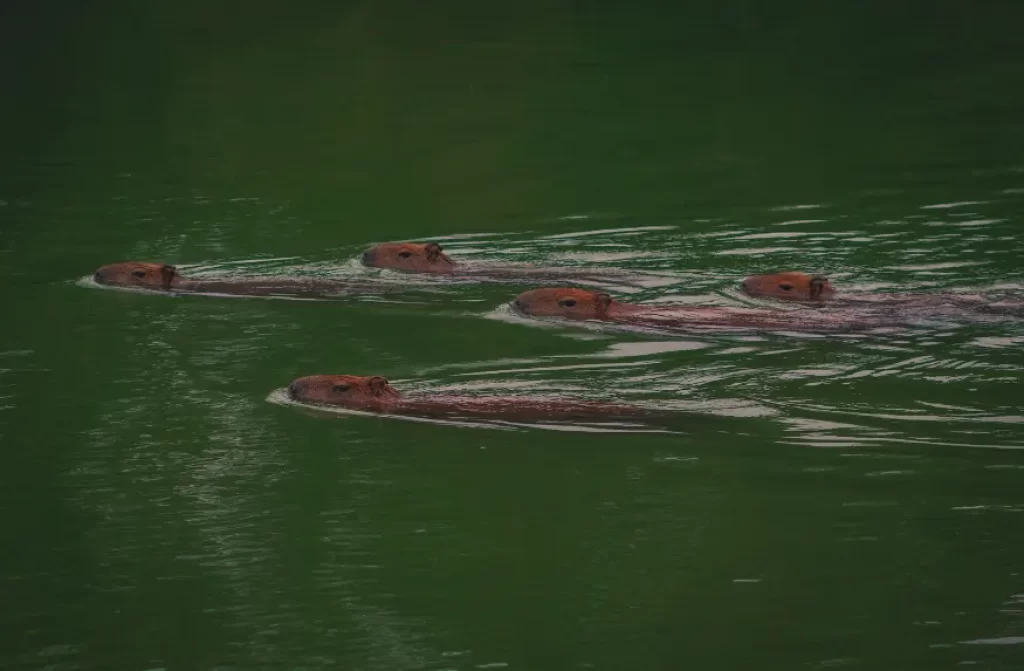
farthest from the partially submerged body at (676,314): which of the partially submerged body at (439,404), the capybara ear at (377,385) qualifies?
the capybara ear at (377,385)

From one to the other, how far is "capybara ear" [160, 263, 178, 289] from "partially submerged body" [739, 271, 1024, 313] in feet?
15.4

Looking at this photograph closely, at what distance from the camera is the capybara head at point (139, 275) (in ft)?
55.9

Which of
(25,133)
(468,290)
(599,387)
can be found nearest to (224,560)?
(599,387)

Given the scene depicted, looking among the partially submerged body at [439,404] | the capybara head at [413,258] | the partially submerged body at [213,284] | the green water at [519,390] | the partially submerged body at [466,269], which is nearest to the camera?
the green water at [519,390]

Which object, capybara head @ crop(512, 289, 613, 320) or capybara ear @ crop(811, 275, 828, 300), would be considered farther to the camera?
capybara ear @ crop(811, 275, 828, 300)

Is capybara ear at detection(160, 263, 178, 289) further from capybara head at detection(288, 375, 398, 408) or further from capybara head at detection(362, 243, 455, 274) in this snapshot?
capybara head at detection(288, 375, 398, 408)

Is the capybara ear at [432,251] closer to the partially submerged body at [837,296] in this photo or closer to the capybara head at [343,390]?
the partially submerged body at [837,296]

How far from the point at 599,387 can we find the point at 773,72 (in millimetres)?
15045

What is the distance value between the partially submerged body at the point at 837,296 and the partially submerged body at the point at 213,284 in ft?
10.2

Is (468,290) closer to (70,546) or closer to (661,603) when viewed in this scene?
(70,546)

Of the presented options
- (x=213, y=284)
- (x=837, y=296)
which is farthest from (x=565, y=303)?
(x=213, y=284)

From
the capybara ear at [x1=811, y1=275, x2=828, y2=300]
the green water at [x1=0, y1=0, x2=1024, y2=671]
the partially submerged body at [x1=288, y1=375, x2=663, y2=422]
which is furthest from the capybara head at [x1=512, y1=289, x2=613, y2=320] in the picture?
the partially submerged body at [x1=288, y1=375, x2=663, y2=422]

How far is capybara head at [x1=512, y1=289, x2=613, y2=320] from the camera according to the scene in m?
15.1

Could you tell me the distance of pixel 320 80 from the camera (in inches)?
1149
